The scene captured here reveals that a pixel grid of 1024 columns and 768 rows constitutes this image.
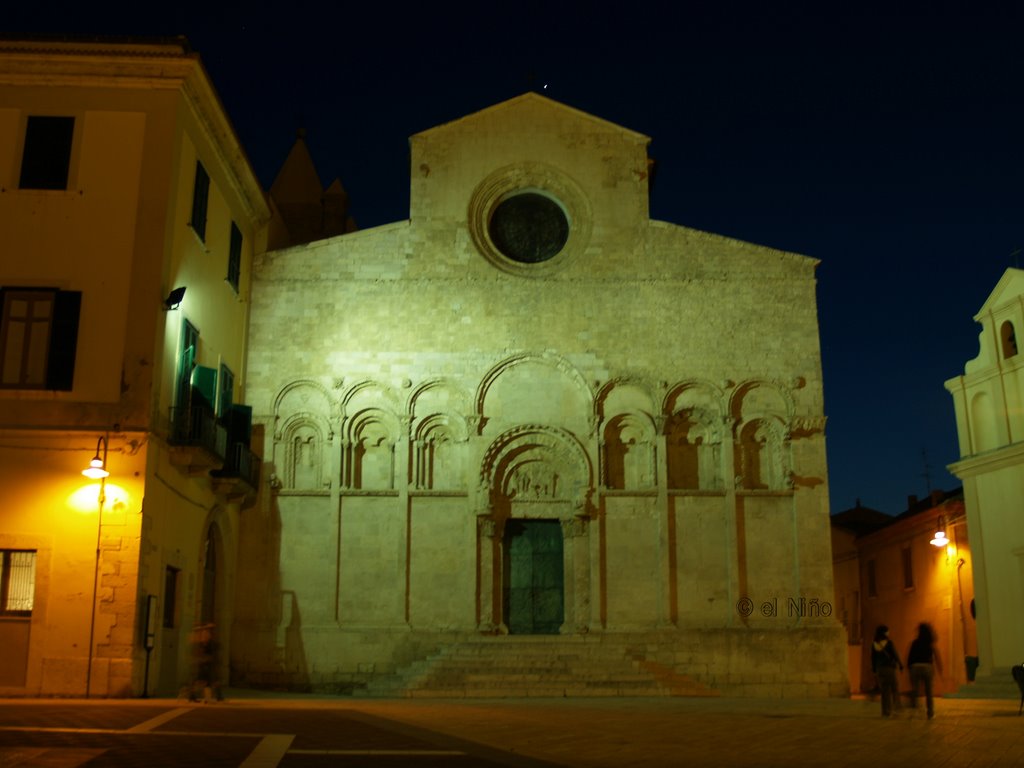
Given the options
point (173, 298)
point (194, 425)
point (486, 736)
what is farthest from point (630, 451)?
point (486, 736)

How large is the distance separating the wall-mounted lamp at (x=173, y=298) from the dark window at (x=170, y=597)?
4.35 metres

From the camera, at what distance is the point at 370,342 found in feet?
81.8

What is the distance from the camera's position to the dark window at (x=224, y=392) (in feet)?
74.5

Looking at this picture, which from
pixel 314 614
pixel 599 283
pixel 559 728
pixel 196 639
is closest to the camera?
pixel 559 728

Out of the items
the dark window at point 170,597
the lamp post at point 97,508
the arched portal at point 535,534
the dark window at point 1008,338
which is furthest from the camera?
the dark window at point 1008,338

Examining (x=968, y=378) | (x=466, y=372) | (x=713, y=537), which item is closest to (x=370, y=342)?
(x=466, y=372)

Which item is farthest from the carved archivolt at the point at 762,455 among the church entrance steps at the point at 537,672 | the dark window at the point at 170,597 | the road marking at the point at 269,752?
the road marking at the point at 269,752

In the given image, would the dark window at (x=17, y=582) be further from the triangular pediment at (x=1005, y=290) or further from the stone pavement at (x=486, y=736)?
the triangular pediment at (x=1005, y=290)

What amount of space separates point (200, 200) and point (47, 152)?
2.89 metres

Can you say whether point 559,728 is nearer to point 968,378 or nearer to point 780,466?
point 780,466

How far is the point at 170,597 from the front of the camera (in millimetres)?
19875

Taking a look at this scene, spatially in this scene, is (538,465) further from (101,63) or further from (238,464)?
(101,63)

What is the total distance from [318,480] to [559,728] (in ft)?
41.1

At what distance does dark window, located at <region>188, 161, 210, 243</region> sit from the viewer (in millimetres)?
20984
